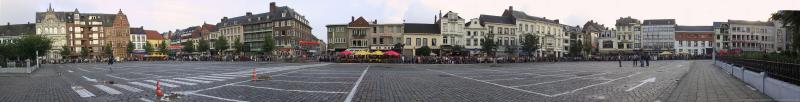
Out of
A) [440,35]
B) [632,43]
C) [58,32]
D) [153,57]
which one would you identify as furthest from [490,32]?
[58,32]

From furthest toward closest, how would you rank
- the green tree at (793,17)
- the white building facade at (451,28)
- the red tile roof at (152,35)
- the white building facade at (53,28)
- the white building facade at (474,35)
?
the red tile roof at (152,35) → the white building facade at (53,28) → the white building facade at (474,35) → the white building facade at (451,28) → the green tree at (793,17)

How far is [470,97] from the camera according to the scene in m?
13.5

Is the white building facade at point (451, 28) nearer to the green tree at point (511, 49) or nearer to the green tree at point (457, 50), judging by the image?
the green tree at point (457, 50)

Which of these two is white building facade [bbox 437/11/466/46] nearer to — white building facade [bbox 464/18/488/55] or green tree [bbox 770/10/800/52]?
white building facade [bbox 464/18/488/55]

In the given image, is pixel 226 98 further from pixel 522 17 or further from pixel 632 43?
pixel 632 43

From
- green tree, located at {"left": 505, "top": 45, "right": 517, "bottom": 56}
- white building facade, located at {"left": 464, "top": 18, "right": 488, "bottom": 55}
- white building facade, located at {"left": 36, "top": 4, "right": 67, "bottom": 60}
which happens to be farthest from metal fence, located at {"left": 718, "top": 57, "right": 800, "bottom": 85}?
white building facade, located at {"left": 36, "top": 4, "right": 67, "bottom": 60}

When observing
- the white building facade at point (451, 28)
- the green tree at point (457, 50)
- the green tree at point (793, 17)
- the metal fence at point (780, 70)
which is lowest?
the metal fence at point (780, 70)

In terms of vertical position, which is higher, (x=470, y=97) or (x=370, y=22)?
(x=370, y=22)

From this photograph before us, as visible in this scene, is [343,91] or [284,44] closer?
[343,91]

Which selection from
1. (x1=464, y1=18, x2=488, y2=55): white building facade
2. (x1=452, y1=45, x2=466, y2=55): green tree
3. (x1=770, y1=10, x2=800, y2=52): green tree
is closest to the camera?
(x1=770, y1=10, x2=800, y2=52): green tree

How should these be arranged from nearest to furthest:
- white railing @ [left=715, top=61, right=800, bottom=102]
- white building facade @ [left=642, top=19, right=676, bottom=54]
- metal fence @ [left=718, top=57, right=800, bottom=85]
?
1. white railing @ [left=715, top=61, right=800, bottom=102]
2. metal fence @ [left=718, top=57, right=800, bottom=85]
3. white building facade @ [left=642, top=19, right=676, bottom=54]

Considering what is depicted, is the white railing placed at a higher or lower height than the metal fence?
lower

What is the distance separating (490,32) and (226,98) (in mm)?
71667

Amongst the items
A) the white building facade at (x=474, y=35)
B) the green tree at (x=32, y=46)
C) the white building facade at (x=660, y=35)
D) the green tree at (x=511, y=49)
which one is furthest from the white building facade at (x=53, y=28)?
the white building facade at (x=660, y=35)
